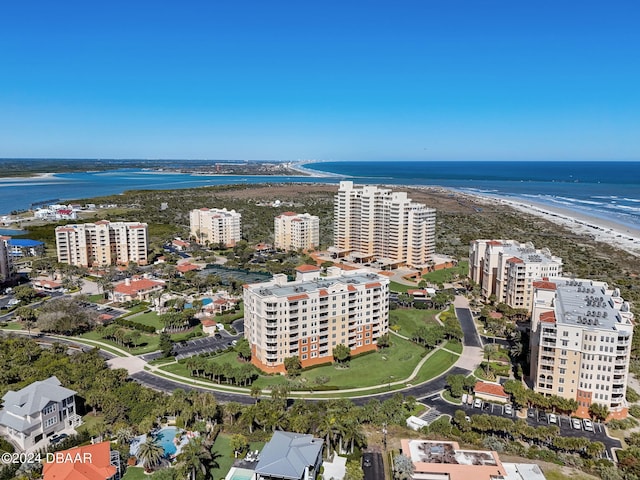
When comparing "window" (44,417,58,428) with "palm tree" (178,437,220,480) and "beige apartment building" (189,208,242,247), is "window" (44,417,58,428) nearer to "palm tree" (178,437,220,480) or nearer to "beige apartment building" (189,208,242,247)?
"palm tree" (178,437,220,480)

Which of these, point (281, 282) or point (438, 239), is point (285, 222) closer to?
point (438, 239)

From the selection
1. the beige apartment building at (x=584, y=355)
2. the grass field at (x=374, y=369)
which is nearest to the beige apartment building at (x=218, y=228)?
the grass field at (x=374, y=369)

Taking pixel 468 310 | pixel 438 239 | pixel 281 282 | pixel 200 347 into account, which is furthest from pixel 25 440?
pixel 438 239

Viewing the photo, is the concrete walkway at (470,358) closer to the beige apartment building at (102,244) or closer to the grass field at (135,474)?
the grass field at (135,474)

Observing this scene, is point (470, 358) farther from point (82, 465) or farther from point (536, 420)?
point (82, 465)

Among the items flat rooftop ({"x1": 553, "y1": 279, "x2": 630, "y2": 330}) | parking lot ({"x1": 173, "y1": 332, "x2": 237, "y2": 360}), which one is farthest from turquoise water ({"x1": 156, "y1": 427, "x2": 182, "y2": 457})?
flat rooftop ({"x1": 553, "y1": 279, "x2": 630, "y2": 330})
